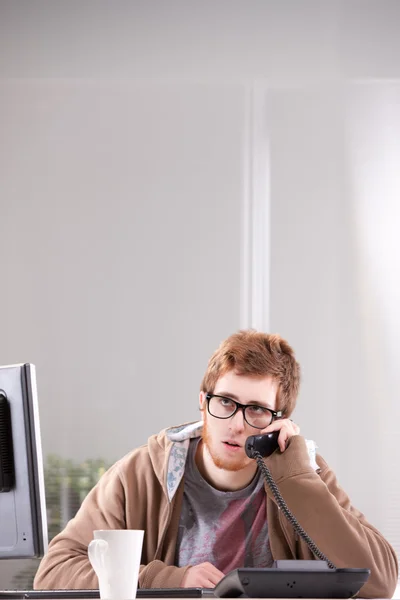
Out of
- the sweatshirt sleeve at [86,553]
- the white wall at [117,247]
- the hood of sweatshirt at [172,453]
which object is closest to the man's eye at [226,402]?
the hood of sweatshirt at [172,453]

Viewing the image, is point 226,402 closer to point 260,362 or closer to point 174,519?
point 260,362

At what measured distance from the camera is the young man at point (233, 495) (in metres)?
1.98

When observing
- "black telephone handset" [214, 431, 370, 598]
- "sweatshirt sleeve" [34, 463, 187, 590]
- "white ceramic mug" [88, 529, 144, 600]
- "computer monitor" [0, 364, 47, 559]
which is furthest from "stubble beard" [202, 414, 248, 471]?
"white ceramic mug" [88, 529, 144, 600]

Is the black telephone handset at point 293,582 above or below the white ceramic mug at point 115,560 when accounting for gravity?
below

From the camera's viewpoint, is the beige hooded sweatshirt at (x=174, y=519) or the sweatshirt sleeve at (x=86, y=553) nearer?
the sweatshirt sleeve at (x=86, y=553)

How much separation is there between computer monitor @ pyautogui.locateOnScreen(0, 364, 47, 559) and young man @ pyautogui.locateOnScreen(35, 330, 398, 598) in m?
0.43

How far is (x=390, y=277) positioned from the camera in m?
3.87

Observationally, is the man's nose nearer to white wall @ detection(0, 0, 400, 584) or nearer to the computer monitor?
the computer monitor

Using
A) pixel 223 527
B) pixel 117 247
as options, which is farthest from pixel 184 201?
pixel 223 527

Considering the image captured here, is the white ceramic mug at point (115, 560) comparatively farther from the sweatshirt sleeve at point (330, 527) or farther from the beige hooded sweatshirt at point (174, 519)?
the sweatshirt sleeve at point (330, 527)

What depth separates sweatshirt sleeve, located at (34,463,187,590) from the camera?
1809 mm

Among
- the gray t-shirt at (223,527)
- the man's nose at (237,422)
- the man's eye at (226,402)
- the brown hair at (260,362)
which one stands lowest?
the gray t-shirt at (223,527)

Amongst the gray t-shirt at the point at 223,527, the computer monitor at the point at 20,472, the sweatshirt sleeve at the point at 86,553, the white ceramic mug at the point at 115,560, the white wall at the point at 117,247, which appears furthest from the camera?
the white wall at the point at 117,247

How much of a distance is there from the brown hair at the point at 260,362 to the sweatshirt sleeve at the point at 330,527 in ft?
0.79
